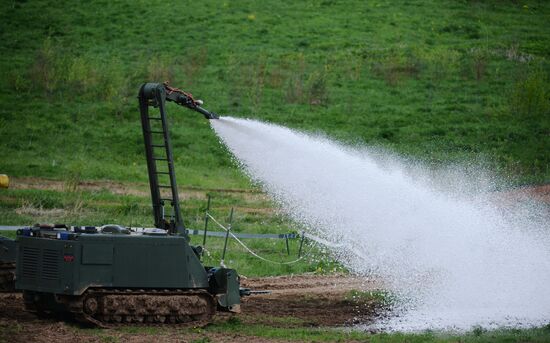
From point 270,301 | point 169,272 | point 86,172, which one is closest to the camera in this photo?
point 169,272

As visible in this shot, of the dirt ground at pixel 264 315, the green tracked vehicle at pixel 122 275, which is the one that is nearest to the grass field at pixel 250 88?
the dirt ground at pixel 264 315

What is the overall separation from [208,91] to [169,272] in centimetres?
2818

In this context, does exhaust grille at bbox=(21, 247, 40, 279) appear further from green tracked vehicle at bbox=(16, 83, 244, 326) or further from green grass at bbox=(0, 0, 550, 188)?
green grass at bbox=(0, 0, 550, 188)

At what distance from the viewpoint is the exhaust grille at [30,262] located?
16.7 metres

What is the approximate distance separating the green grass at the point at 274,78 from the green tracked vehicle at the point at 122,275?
17.8 meters

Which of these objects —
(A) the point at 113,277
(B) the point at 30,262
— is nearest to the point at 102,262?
(A) the point at 113,277

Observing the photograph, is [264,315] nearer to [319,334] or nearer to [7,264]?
[319,334]

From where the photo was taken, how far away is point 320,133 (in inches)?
1559

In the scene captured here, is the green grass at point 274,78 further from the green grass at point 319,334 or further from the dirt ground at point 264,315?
the green grass at point 319,334

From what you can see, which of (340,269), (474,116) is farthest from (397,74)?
(340,269)

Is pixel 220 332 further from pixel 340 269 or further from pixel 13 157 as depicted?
pixel 13 157

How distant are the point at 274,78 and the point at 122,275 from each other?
31.0 m

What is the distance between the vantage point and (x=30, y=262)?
16.7 metres

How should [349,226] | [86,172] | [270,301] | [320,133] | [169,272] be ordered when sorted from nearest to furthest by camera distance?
[169,272], [270,301], [349,226], [86,172], [320,133]
